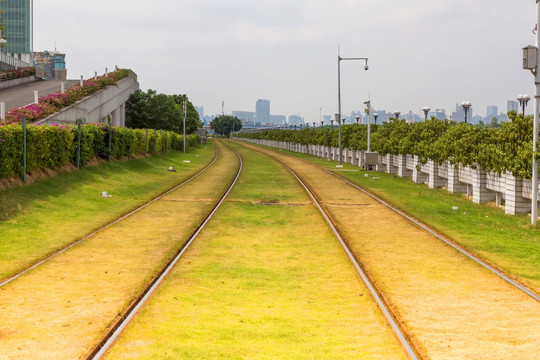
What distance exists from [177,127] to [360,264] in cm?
8130

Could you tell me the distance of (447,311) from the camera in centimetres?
866

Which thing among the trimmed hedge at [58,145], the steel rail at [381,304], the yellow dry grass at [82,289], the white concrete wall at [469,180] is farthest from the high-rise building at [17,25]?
the steel rail at [381,304]

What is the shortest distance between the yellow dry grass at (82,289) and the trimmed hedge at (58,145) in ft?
18.6

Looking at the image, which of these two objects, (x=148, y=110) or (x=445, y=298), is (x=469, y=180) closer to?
(x=445, y=298)

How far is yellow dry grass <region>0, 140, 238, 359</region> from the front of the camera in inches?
286

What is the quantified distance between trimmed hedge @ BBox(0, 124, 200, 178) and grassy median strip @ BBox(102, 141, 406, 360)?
8.75 meters

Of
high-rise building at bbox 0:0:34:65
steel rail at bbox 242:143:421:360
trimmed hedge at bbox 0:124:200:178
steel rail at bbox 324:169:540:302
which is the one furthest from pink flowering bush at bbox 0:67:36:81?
→ high-rise building at bbox 0:0:34:65

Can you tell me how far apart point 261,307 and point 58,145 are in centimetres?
1869

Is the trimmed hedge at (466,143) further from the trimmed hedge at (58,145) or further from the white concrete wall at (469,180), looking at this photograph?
the trimmed hedge at (58,145)

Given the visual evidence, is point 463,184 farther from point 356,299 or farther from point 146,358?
point 146,358

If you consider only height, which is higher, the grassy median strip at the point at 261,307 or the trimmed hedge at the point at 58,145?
the trimmed hedge at the point at 58,145

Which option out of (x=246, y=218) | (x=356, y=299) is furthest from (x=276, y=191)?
(x=356, y=299)

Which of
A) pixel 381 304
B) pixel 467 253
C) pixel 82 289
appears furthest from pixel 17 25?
pixel 381 304

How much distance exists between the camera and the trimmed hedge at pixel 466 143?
65.0 feet
